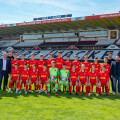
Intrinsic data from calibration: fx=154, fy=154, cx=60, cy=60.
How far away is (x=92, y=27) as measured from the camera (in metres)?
37.6

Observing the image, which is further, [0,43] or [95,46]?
[0,43]

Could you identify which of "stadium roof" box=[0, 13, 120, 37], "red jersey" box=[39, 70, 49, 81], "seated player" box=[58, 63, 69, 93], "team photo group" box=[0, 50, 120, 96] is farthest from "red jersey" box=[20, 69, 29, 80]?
"stadium roof" box=[0, 13, 120, 37]

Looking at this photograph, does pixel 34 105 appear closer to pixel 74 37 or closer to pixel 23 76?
pixel 23 76

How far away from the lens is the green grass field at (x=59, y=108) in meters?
4.47

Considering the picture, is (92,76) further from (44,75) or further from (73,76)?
(44,75)

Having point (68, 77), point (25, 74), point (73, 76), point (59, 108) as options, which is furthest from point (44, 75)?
point (59, 108)

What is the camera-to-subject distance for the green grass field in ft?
14.7

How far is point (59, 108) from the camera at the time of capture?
5.17m

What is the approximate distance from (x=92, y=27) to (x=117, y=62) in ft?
104

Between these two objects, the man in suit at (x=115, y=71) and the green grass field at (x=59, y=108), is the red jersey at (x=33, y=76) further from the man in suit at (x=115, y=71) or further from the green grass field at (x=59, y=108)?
the man in suit at (x=115, y=71)

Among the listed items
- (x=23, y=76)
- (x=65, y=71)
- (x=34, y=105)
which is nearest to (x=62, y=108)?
(x=34, y=105)

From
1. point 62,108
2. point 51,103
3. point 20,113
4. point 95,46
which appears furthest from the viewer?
point 95,46

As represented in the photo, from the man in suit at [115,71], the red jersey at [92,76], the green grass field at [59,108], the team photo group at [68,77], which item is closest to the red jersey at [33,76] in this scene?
the team photo group at [68,77]

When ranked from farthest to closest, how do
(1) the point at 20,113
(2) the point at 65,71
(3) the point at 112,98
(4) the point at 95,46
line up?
(4) the point at 95,46 → (2) the point at 65,71 → (3) the point at 112,98 → (1) the point at 20,113
